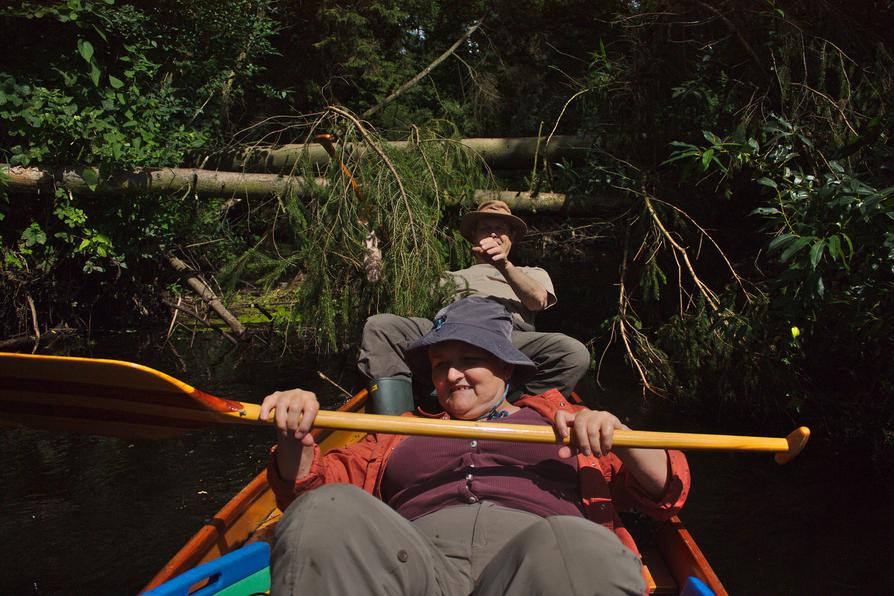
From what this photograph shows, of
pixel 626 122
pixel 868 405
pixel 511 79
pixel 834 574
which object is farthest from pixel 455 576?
pixel 511 79

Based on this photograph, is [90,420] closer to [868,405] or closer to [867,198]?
[867,198]

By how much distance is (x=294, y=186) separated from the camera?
598cm

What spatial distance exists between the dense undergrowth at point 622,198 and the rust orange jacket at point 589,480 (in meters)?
1.84

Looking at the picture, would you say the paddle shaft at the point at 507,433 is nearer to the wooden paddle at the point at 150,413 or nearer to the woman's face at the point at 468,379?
the wooden paddle at the point at 150,413

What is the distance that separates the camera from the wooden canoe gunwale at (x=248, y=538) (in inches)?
93.7

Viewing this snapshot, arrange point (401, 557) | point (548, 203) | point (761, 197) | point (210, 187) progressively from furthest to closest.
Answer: point (548, 203) < point (210, 187) < point (761, 197) < point (401, 557)

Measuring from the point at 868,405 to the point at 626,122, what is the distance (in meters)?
2.96

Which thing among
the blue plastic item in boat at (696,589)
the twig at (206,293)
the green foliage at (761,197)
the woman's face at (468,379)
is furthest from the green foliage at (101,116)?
the blue plastic item in boat at (696,589)

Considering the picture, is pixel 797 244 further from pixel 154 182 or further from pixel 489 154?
pixel 154 182

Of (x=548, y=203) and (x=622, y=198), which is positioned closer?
(x=622, y=198)

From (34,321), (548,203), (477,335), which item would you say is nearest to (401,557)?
(477,335)

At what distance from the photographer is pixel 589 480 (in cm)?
236

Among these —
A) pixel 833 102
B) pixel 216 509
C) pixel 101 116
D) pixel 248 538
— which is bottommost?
pixel 216 509

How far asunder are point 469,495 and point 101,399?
148 cm
